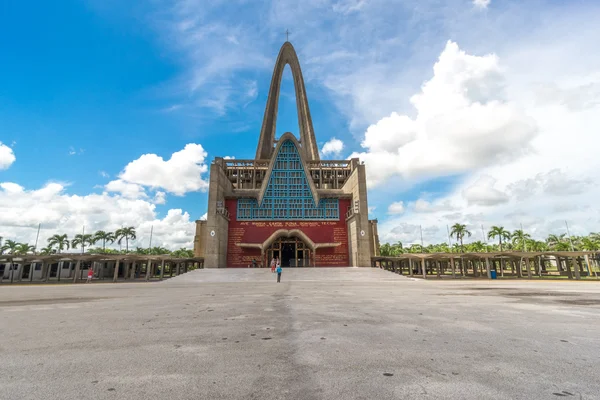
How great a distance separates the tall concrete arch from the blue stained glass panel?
1605 centimetres

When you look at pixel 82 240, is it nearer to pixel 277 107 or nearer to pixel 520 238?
pixel 277 107

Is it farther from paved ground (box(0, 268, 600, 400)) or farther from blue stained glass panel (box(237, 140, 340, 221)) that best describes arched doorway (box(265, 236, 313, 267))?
paved ground (box(0, 268, 600, 400))

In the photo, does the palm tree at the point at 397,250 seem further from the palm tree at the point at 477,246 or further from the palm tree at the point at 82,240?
the palm tree at the point at 82,240

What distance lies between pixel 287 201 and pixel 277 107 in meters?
38.7

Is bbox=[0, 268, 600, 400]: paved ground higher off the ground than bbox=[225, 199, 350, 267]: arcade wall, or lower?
lower

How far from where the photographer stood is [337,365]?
4461 millimetres

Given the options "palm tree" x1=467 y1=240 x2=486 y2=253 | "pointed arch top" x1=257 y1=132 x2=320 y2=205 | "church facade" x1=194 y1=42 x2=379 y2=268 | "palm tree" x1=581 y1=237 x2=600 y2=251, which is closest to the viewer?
"church facade" x1=194 y1=42 x2=379 y2=268

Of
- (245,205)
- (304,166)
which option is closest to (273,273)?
(245,205)

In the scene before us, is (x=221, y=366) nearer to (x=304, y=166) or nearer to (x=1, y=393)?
(x=1, y=393)

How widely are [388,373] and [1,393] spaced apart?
5.10m

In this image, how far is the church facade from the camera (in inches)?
1638

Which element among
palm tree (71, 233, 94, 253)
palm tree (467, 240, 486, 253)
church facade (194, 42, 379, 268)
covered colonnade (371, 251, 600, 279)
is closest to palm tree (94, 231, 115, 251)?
palm tree (71, 233, 94, 253)

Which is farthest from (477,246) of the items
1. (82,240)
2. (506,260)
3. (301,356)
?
(82,240)

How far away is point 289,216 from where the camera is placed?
1823 inches
